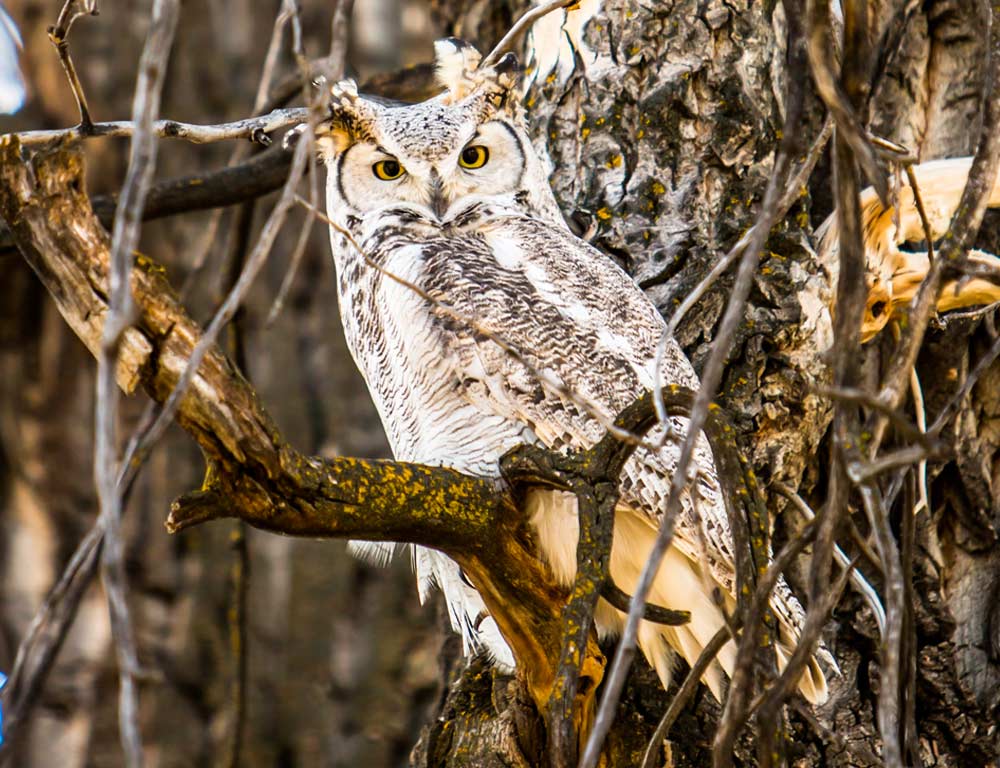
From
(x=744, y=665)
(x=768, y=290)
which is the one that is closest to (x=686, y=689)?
(x=744, y=665)

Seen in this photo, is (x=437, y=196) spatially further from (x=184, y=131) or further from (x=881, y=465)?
(x=881, y=465)

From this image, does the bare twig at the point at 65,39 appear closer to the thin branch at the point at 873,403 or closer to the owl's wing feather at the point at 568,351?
the owl's wing feather at the point at 568,351

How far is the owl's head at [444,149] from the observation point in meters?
2.15

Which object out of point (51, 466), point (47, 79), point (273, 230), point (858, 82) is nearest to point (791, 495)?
point (858, 82)

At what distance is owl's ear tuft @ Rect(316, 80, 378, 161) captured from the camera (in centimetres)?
215

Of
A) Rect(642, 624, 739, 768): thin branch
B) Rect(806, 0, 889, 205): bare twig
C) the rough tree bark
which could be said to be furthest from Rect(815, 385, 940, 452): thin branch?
the rough tree bark

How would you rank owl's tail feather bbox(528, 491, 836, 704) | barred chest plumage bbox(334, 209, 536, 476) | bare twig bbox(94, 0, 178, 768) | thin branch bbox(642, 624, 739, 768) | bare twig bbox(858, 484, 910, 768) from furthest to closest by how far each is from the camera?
barred chest plumage bbox(334, 209, 536, 476) → owl's tail feather bbox(528, 491, 836, 704) → thin branch bbox(642, 624, 739, 768) → bare twig bbox(858, 484, 910, 768) → bare twig bbox(94, 0, 178, 768)

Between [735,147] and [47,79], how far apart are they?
280cm

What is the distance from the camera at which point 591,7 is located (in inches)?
87.6

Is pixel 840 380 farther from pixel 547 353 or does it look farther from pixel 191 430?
pixel 547 353

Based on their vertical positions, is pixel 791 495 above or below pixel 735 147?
below

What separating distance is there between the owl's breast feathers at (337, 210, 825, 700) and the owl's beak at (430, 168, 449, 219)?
0.15 m

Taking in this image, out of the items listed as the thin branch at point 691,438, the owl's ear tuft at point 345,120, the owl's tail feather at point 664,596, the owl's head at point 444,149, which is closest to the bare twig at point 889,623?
the thin branch at point 691,438

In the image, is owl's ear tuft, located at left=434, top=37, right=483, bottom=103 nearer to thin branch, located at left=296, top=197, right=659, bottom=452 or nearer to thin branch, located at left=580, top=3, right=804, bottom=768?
thin branch, located at left=296, top=197, right=659, bottom=452
